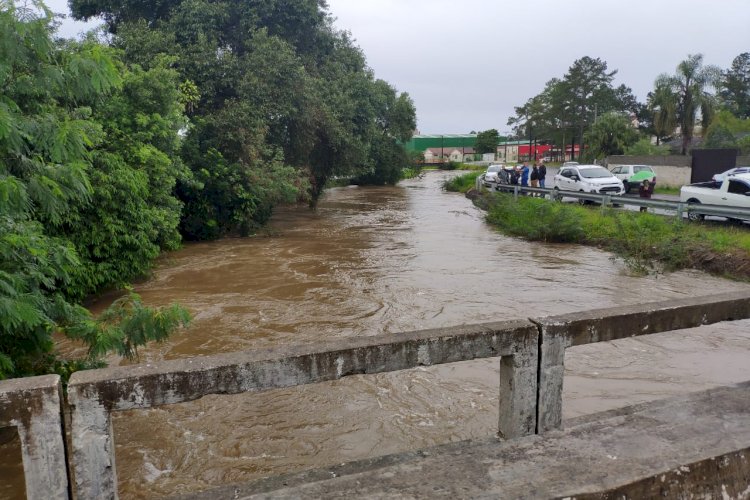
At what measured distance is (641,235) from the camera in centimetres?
1537

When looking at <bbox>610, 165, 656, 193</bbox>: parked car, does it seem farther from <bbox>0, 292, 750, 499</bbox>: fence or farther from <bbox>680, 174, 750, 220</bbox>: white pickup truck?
<bbox>0, 292, 750, 499</bbox>: fence

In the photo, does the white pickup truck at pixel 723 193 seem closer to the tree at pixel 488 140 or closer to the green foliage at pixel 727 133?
the green foliage at pixel 727 133

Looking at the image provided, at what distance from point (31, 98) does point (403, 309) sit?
703 centimetres

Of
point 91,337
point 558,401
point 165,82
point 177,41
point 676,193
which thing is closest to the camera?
point 558,401

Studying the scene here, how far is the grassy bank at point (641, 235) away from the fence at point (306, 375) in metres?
10.6

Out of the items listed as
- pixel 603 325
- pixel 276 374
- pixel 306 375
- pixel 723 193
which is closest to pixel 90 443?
pixel 276 374

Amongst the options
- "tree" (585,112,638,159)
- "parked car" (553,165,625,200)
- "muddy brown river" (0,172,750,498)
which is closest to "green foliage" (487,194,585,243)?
"muddy brown river" (0,172,750,498)

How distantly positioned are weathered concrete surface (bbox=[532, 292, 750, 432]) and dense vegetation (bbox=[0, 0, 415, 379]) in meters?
3.00

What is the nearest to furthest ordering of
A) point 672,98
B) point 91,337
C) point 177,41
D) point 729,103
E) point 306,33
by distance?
point 91,337 < point 177,41 < point 306,33 < point 672,98 < point 729,103

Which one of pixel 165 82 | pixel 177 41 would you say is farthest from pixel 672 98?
pixel 165 82

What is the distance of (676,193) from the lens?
95.6 feet

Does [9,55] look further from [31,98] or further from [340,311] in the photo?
[340,311]

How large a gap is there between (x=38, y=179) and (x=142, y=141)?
9.86 m

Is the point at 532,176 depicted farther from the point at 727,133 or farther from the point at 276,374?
the point at 276,374
